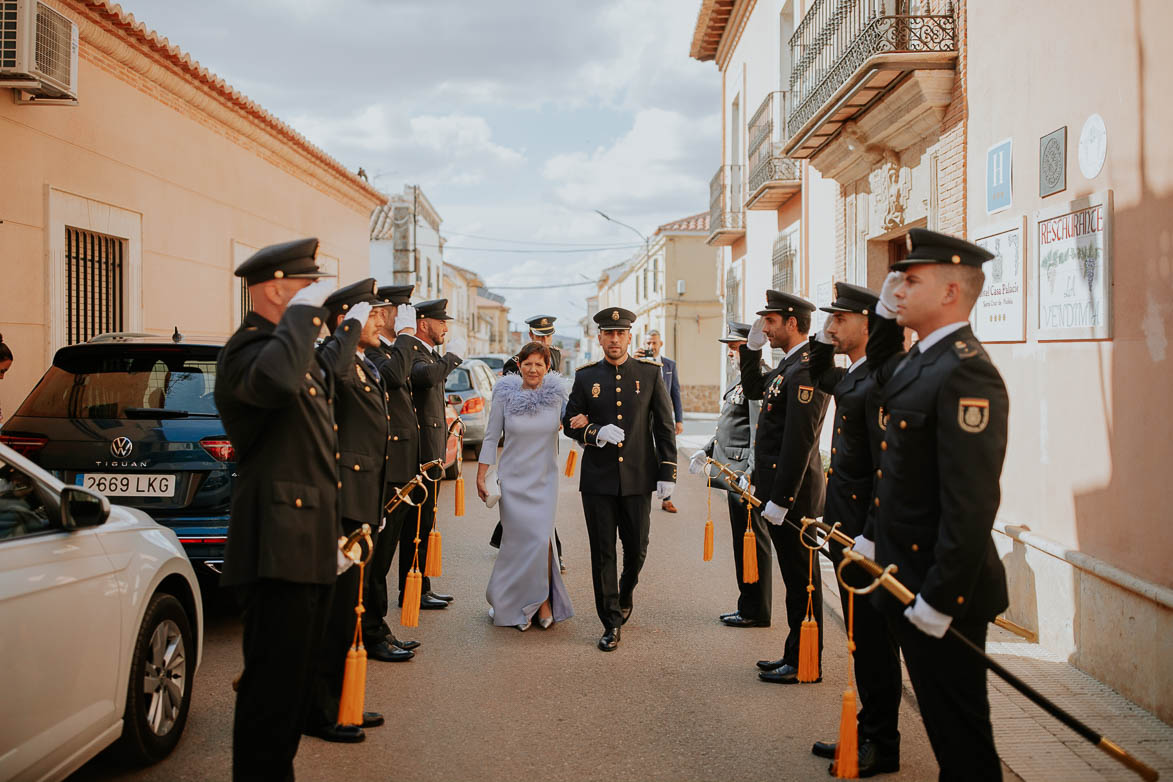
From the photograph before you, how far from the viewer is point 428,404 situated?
7027mm

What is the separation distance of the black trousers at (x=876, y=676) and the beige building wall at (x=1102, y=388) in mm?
1416

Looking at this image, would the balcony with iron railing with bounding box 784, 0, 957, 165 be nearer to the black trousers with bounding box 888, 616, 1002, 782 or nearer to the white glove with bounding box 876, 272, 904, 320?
the white glove with bounding box 876, 272, 904, 320

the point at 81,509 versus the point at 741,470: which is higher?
the point at 81,509

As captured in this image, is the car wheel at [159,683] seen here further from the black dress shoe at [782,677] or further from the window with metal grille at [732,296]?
the window with metal grille at [732,296]

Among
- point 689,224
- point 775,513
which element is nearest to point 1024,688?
point 775,513

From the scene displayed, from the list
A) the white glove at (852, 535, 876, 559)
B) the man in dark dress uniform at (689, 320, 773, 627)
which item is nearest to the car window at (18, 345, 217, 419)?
the man in dark dress uniform at (689, 320, 773, 627)

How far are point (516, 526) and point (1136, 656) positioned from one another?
370cm

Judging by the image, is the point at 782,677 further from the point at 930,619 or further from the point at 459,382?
the point at 459,382

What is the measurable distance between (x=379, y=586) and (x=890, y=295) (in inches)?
142

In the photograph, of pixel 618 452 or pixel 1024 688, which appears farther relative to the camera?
pixel 618 452

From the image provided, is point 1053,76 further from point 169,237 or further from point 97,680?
point 169,237

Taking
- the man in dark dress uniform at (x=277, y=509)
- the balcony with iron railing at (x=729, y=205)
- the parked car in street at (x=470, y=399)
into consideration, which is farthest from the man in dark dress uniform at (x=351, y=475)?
the balcony with iron railing at (x=729, y=205)

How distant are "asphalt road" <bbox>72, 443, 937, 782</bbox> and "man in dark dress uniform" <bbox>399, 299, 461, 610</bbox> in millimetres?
348

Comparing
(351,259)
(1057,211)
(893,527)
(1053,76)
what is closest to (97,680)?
(893,527)
